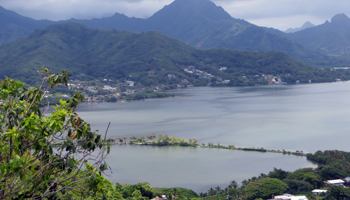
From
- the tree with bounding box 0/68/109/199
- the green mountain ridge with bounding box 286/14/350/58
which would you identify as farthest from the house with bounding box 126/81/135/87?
the green mountain ridge with bounding box 286/14/350/58

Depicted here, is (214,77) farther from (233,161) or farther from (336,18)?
(336,18)

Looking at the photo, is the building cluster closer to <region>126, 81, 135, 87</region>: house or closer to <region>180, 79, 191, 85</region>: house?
<region>180, 79, 191, 85</region>: house

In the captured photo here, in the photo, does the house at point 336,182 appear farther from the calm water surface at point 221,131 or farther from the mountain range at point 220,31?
the mountain range at point 220,31

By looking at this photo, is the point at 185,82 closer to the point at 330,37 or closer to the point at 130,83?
the point at 130,83

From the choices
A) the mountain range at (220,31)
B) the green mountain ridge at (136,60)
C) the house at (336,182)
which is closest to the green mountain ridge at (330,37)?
the mountain range at (220,31)

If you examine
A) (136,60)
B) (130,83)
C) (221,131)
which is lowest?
(221,131)

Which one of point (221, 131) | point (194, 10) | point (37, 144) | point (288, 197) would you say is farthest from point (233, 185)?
point (194, 10)
